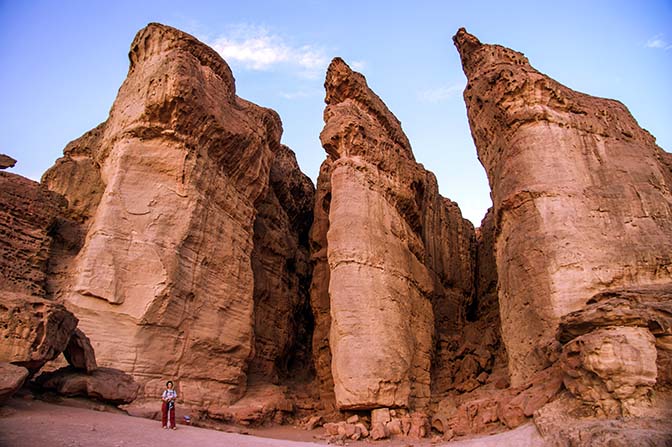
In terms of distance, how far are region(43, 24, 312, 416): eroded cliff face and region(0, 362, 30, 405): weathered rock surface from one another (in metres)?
4.66

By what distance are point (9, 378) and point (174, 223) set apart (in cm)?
753

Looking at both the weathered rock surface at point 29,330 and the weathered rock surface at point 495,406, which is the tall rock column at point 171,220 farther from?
the weathered rock surface at point 495,406

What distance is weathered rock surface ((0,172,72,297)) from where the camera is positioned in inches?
500

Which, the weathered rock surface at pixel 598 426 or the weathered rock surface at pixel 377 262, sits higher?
the weathered rock surface at pixel 377 262

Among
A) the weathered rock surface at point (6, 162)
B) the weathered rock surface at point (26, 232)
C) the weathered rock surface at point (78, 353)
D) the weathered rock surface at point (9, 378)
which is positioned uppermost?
the weathered rock surface at point (6, 162)

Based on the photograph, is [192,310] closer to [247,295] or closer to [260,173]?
[247,295]

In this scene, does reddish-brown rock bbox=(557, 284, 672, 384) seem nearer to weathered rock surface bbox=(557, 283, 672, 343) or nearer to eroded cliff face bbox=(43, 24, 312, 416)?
weathered rock surface bbox=(557, 283, 672, 343)

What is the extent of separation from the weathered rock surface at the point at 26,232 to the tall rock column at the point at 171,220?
4.23 feet

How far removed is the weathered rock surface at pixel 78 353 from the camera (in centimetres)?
946

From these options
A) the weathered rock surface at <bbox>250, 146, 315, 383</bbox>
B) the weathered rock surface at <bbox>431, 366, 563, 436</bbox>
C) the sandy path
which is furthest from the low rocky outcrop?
the weathered rock surface at <bbox>250, 146, 315, 383</bbox>

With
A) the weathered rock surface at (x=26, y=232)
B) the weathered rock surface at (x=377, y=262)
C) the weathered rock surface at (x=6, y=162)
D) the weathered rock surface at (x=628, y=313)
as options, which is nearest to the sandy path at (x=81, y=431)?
the weathered rock surface at (x=377, y=262)

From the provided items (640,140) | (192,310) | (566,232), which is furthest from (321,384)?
(640,140)

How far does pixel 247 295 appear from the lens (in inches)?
647

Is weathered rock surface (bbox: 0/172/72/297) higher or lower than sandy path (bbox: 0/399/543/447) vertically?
higher
